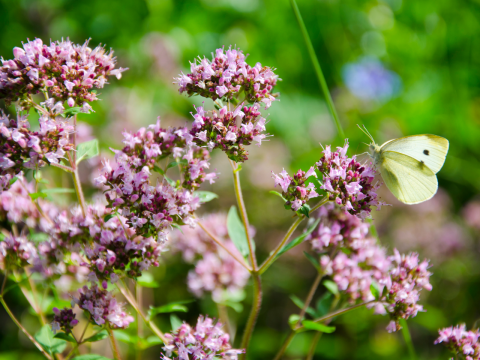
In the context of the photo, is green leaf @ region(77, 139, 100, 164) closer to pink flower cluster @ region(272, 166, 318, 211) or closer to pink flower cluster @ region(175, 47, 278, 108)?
pink flower cluster @ region(175, 47, 278, 108)

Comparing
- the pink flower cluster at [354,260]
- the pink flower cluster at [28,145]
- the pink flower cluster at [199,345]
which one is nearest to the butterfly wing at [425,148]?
the pink flower cluster at [354,260]

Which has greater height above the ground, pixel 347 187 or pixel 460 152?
pixel 460 152

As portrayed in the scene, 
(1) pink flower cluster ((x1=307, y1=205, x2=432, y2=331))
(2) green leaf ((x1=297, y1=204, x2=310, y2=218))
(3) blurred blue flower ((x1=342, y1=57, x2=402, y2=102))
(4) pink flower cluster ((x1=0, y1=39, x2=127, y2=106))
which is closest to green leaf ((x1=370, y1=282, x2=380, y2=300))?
(1) pink flower cluster ((x1=307, y1=205, x2=432, y2=331))

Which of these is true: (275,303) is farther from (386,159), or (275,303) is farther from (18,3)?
(18,3)

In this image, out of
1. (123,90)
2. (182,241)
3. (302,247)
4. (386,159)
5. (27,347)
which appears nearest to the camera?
(386,159)

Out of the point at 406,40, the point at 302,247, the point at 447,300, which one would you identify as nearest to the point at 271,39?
the point at 406,40

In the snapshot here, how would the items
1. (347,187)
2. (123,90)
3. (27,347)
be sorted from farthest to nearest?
(123,90)
(27,347)
(347,187)

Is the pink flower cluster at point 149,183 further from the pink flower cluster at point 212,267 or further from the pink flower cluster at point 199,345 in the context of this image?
the pink flower cluster at point 212,267
